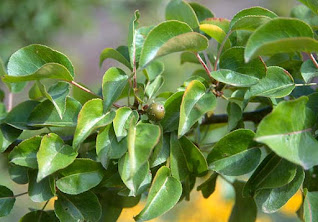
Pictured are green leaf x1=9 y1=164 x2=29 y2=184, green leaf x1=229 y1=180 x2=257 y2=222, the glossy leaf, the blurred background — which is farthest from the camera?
the blurred background

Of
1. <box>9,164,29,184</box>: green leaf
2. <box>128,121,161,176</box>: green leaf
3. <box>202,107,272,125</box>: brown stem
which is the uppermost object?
<box>128,121,161,176</box>: green leaf

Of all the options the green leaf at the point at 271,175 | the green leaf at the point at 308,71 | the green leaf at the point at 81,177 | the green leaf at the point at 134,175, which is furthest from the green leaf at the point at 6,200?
the green leaf at the point at 308,71

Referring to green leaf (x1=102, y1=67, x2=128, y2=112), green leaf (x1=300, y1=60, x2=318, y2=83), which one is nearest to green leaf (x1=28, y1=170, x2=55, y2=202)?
green leaf (x1=102, y1=67, x2=128, y2=112)

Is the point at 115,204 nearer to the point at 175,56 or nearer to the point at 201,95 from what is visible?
the point at 201,95

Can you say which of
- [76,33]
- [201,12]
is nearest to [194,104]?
[201,12]

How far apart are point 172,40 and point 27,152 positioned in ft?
0.83

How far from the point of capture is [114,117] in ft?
1.89

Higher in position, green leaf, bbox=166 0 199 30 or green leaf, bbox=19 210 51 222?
green leaf, bbox=166 0 199 30

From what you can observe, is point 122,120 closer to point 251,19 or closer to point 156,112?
point 156,112

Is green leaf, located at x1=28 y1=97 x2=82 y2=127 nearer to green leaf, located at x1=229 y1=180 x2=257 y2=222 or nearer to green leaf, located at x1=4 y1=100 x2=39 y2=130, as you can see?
green leaf, located at x1=4 y1=100 x2=39 y2=130

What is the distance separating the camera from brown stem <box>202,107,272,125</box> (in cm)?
75

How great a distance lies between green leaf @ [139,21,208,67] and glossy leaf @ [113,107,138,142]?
7cm

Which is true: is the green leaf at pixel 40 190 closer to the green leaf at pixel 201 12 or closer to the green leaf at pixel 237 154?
the green leaf at pixel 237 154

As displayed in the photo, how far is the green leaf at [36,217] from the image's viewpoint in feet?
2.23
